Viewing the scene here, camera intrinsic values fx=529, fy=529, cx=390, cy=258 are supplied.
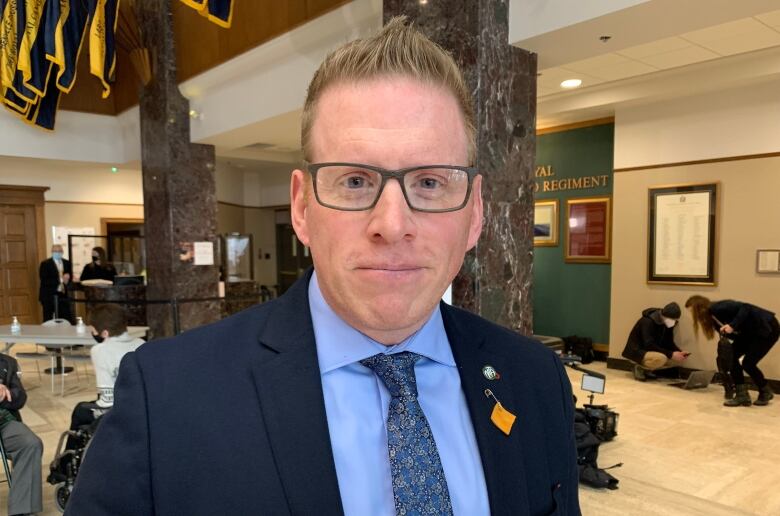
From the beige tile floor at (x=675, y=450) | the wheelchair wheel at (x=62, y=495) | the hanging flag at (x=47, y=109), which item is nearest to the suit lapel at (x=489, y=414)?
the beige tile floor at (x=675, y=450)

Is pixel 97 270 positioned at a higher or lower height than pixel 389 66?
lower

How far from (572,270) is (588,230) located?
2.30 feet

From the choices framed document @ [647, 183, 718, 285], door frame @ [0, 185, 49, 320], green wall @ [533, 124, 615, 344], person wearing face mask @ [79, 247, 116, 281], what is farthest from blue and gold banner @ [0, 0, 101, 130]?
framed document @ [647, 183, 718, 285]

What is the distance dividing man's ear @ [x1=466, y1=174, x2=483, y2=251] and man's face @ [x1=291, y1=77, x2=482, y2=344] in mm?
66

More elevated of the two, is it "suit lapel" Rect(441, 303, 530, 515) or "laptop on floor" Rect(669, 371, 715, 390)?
"suit lapel" Rect(441, 303, 530, 515)

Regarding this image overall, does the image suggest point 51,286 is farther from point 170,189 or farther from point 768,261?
point 768,261

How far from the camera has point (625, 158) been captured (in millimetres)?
7543

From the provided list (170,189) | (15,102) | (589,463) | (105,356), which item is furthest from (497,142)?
(15,102)

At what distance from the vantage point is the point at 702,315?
6723mm

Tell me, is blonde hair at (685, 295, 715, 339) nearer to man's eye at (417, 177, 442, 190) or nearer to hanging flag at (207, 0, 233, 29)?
hanging flag at (207, 0, 233, 29)

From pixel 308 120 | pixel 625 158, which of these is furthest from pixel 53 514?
pixel 625 158

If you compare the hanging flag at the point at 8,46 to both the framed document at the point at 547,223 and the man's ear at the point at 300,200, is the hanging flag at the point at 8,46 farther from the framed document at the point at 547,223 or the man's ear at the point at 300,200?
the man's ear at the point at 300,200

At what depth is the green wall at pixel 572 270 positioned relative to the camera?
320 inches

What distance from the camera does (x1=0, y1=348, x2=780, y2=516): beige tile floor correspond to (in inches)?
147
